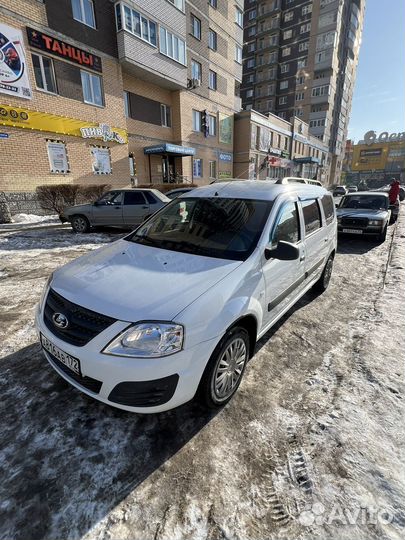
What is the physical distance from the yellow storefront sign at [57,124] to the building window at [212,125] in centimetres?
1021

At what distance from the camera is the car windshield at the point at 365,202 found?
966 cm

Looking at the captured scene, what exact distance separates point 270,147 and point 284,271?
3535 centimetres

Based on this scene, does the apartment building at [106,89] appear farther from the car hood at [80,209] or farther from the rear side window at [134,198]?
the rear side window at [134,198]

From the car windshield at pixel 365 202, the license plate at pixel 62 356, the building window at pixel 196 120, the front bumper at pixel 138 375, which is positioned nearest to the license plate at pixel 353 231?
the car windshield at pixel 365 202

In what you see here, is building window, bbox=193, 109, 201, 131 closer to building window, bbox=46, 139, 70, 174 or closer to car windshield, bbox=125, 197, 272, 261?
building window, bbox=46, 139, 70, 174

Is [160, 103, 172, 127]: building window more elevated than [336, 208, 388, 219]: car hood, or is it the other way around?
[160, 103, 172, 127]: building window

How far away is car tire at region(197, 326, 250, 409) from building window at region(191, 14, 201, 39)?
85.0 feet

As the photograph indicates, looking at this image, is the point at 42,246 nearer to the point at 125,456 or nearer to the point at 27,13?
the point at 125,456

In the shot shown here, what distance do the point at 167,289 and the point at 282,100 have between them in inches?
2340

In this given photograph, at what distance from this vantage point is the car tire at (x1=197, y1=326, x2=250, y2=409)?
2180 millimetres

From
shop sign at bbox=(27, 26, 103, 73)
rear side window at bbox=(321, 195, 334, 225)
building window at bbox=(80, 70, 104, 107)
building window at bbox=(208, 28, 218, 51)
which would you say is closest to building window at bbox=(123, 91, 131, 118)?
building window at bbox=(80, 70, 104, 107)

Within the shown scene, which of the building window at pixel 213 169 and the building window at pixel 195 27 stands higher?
the building window at pixel 195 27

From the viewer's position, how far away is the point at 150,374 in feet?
6.10

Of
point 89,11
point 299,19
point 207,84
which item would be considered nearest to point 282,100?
point 299,19
